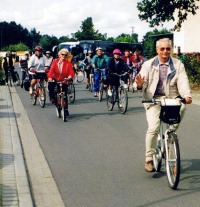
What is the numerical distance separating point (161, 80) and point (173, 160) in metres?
1.11

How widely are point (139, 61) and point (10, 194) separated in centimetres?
1928

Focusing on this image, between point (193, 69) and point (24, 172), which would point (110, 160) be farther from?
point (193, 69)

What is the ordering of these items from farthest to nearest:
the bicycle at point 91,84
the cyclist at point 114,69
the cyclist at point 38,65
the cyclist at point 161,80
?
1. the bicycle at point 91,84
2. the cyclist at point 38,65
3. the cyclist at point 114,69
4. the cyclist at point 161,80

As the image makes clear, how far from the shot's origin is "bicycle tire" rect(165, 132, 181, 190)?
613 centimetres

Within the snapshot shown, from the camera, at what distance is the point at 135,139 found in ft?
33.1

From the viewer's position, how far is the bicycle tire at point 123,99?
14.3 meters

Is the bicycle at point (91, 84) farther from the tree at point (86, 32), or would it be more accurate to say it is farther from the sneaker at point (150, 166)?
the tree at point (86, 32)

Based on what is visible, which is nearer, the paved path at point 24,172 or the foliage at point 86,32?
the paved path at point 24,172

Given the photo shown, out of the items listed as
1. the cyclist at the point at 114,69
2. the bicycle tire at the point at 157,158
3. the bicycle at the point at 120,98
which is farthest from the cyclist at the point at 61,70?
the bicycle tire at the point at 157,158

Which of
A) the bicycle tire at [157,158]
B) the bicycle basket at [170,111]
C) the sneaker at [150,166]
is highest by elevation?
the bicycle basket at [170,111]

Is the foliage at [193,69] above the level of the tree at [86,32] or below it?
below

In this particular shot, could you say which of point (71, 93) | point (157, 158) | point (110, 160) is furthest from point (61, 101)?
point (157, 158)

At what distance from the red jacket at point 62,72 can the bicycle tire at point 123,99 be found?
159 cm

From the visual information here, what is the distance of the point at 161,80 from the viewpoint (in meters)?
6.83
